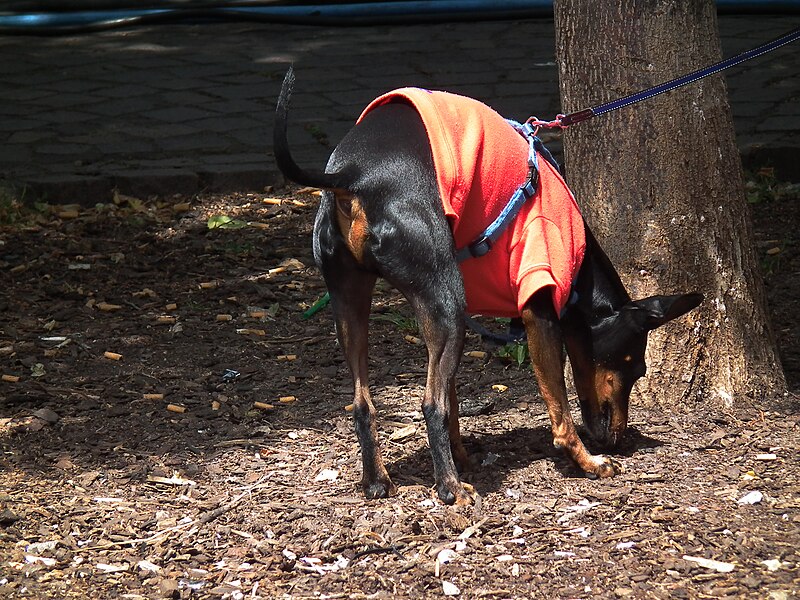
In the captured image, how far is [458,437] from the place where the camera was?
429 cm

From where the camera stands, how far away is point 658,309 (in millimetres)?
4109

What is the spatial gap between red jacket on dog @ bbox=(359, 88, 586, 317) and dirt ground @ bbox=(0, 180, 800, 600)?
76 cm

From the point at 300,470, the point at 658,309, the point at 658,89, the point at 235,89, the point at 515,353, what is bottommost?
the point at 300,470

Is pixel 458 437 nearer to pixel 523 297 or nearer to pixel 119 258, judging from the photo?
pixel 523 297

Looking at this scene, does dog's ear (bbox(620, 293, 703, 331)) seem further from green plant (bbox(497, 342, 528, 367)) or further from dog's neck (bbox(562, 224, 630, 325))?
green plant (bbox(497, 342, 528, 367))

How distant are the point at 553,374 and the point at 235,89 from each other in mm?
5956

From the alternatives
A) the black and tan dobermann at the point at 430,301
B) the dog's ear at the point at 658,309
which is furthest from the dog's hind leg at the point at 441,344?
the dog's ear at the point at 658,309

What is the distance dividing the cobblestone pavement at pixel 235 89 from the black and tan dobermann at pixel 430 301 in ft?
11.9

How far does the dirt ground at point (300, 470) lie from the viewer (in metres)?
3.57

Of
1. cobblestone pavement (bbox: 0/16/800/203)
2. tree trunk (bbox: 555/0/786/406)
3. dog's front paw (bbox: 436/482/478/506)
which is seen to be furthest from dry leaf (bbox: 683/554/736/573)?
cobblestone pavement (bbox: 0/16/800/203)

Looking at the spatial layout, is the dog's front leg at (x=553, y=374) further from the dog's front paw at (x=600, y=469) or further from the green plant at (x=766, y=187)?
the green plant at (x=766, y=187)

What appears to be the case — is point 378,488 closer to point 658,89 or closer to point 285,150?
point 285,150

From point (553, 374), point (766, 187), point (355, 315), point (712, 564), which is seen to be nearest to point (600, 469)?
point (553, 374)

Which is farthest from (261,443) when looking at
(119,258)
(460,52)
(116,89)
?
(460,52)
